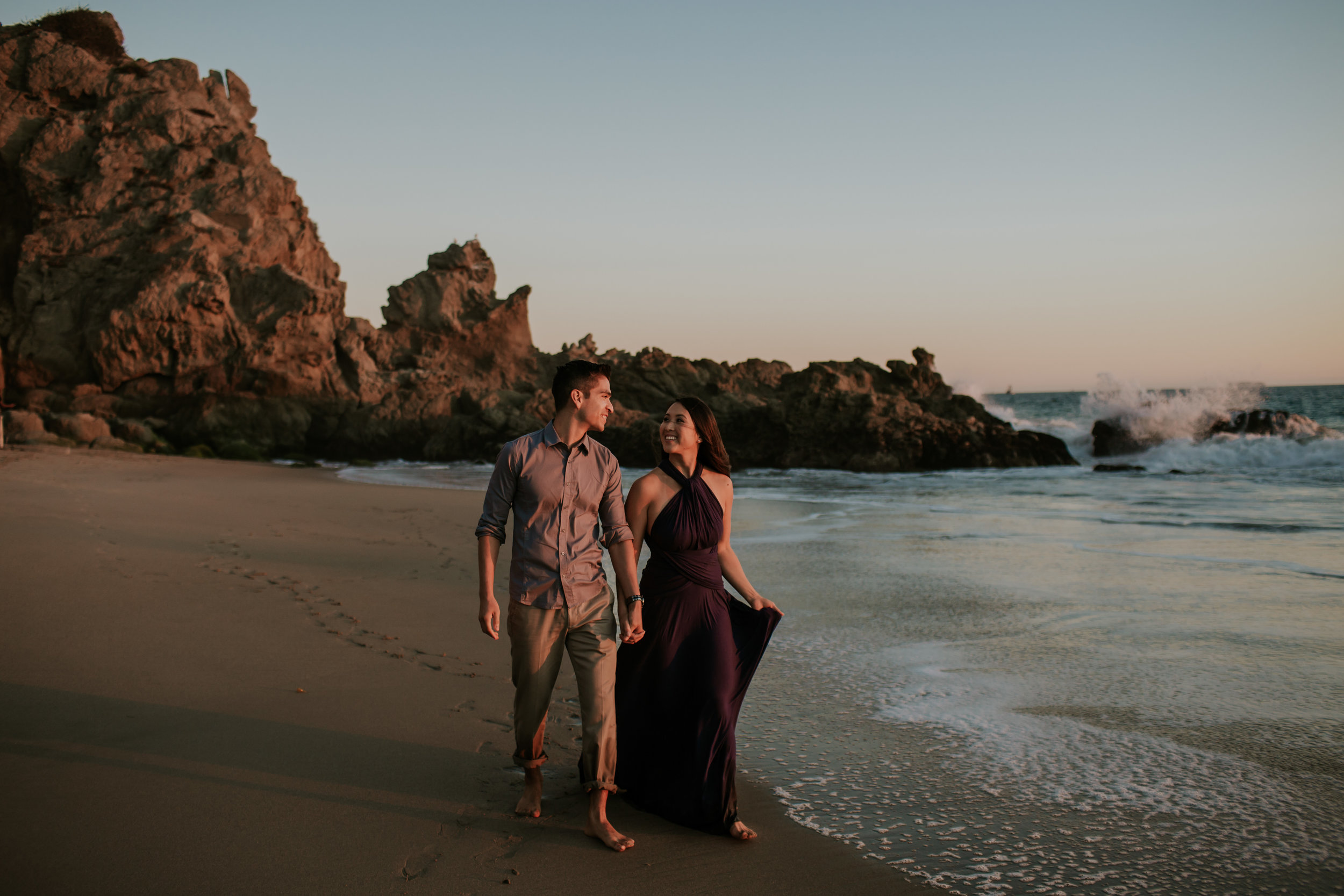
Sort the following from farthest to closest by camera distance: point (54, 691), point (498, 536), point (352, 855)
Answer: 1. point (54, 691)
2. point (498, 536)
3. point (352, 855)

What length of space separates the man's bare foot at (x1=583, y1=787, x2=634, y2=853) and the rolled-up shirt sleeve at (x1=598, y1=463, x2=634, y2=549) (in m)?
0.92

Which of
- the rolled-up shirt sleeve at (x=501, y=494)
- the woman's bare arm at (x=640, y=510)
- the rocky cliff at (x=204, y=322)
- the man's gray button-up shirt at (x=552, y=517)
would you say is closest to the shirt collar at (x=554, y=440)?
the man's gray button-up shirt at (x=552, y=517)

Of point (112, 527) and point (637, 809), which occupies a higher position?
point (112, 527)

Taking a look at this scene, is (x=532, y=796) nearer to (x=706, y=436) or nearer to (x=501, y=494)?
(x=501, y=494)

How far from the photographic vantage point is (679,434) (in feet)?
11.4

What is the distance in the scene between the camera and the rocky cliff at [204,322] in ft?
89.9

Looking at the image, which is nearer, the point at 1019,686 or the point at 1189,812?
the point at 1189,812

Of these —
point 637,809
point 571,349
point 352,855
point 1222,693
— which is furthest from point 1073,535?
point 571,349

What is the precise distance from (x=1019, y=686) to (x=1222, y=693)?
46.0 inches

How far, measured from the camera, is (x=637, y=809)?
3.35 m

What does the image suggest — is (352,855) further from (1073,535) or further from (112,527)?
(1073,535)

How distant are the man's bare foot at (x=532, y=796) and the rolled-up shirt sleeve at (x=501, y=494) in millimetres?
921

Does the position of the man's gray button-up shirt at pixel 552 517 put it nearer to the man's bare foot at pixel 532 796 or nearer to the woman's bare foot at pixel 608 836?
the man's bare foot at pixel 532 796

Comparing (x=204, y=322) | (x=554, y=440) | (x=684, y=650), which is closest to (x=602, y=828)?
(x=684, y=650)
